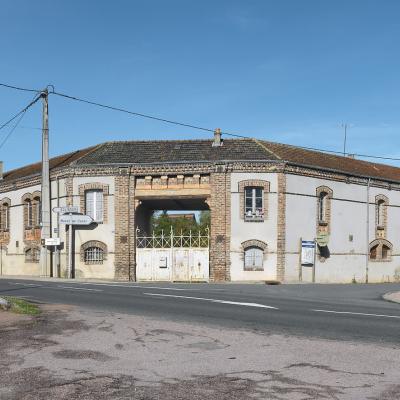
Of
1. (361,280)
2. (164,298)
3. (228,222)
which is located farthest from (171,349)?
(361,280)

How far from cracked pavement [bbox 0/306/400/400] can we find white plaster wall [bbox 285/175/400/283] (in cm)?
2021

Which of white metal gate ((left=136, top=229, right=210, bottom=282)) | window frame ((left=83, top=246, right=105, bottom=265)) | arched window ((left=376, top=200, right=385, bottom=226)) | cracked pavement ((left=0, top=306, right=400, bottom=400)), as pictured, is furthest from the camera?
arched window ((left=376, top=200, right=385, bottom=226))

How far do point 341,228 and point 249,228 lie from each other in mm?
5805

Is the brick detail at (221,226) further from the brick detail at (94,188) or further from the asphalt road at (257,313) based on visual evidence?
the asphalt road at (257,313)

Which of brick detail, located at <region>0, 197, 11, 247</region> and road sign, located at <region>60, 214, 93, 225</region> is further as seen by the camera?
brick detail, located at <region>0, 197, 11, 247</region>

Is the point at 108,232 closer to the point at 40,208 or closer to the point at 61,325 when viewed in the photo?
the point at 40,208

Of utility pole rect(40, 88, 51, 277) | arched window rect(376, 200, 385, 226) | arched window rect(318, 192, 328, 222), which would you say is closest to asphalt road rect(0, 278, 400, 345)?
utility pole rect(40, 88, 51, 277)

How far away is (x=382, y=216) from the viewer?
116ft

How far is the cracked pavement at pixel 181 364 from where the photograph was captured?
6.36m

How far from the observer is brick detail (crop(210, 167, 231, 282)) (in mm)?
30125

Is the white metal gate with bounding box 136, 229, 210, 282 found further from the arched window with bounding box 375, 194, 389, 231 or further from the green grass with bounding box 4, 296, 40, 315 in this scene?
the green grass with bounding box 4, 296, 40, 315

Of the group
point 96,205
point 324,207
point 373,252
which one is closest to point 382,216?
point 373,252

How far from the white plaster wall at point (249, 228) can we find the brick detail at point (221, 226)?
Result: 254 millimetres

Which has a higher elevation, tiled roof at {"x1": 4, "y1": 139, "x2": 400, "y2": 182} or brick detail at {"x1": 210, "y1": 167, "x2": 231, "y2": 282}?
tiled roof at {"x1": 4, "y1": 139, "x2": 400, "y2": 182}
